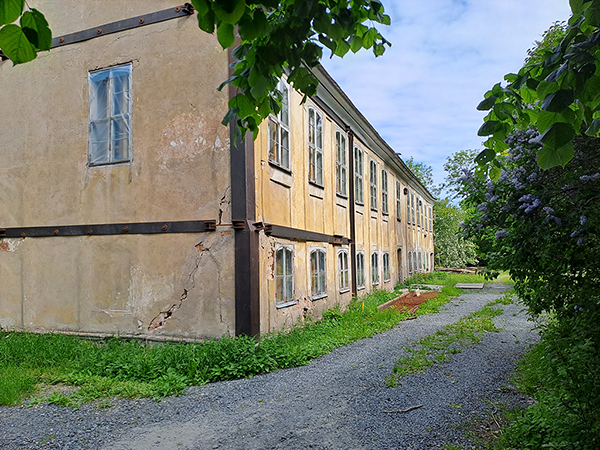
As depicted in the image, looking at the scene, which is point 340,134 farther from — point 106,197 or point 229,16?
point 229,16

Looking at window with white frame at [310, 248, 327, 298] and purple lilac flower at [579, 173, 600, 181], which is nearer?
purple lilac flower at [579, 173, 600, 181]

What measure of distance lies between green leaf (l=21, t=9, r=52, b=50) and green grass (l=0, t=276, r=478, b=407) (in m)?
5.09

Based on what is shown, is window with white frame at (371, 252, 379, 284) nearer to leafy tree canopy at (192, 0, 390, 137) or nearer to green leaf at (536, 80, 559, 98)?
leafy tree canopy at (192, 0, 390, 137)

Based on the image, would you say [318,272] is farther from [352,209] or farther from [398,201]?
[398,201]

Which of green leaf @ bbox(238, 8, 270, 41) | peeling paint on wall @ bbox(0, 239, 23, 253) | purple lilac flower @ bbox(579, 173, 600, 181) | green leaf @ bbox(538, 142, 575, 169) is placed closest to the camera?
green leaf @ bbox(538, 142, 575, 169)

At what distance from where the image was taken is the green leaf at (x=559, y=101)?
175 cm

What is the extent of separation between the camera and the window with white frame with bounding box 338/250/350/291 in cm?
1337

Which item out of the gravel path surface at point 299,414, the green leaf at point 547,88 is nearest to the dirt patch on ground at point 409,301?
the gravel path surface at point 299,414

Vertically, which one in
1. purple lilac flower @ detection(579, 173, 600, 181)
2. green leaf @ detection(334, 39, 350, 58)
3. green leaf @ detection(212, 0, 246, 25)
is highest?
green leaf @ detection(334, 39, 350, 58)

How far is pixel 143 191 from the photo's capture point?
8.73 metres

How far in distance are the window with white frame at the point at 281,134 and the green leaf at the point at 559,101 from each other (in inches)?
299

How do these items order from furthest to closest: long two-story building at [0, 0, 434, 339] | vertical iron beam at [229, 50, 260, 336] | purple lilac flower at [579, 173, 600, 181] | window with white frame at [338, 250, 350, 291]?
window with white frame at [338, 250, 350, 291] < long two-story building at [0, 0, 434, 339] < vertical iron beam at [229, 50, 260, 336] < purple lilac flower at [579, 173, 600, 181]

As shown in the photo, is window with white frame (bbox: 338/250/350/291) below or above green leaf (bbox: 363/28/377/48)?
below

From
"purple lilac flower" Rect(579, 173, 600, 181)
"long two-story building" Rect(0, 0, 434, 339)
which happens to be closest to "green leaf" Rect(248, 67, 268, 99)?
"purple lilac flower" Rect(579, 173, 600, 181)
